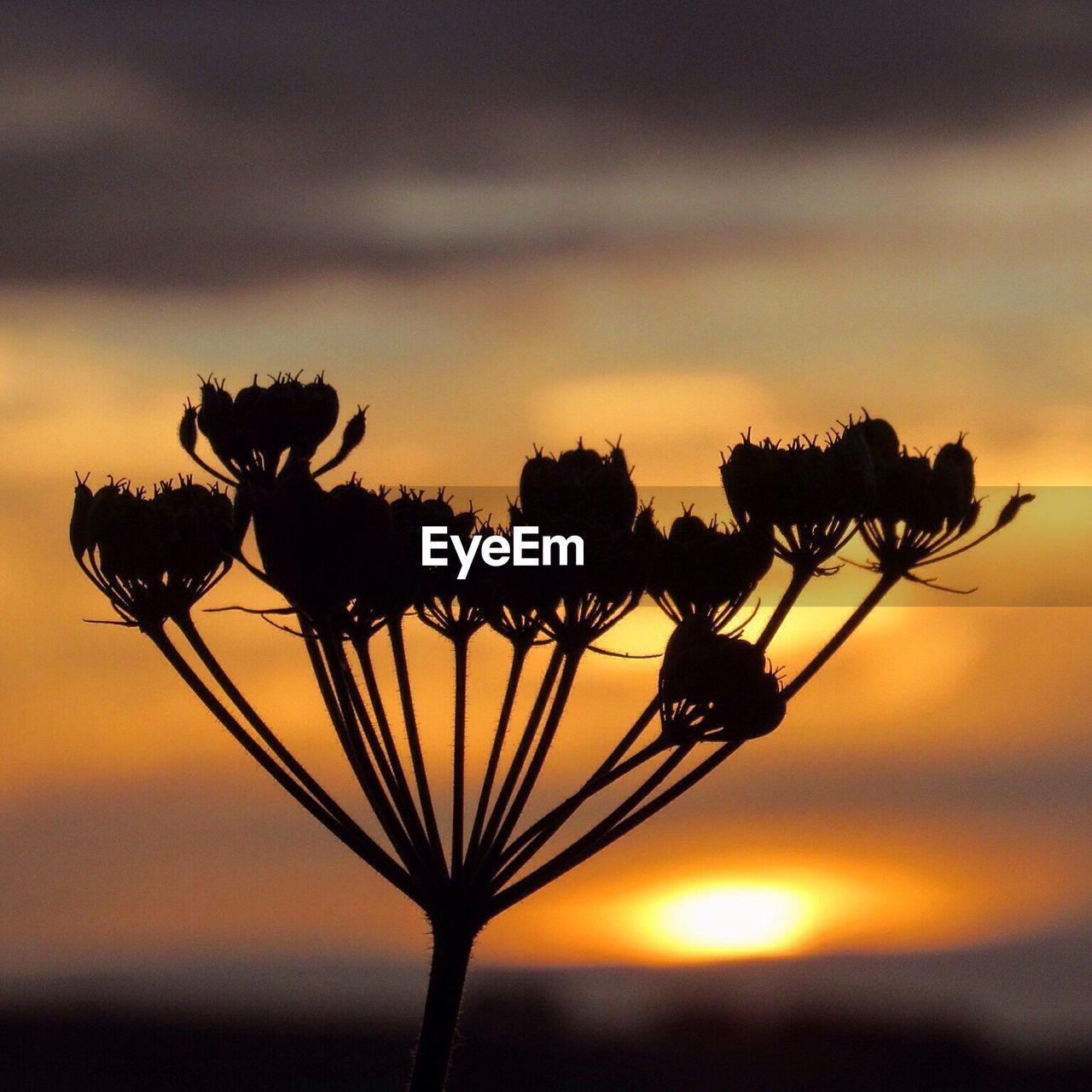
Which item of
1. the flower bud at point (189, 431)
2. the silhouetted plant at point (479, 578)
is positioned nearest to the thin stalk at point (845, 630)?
the silhouetted plant at point (479, 578)

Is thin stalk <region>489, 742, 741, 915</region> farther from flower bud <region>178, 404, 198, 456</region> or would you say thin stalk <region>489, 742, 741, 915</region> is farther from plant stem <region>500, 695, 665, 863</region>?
flower bud <region>178, 404, 198, 456</region>

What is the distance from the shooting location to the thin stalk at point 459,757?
11078 millimetres

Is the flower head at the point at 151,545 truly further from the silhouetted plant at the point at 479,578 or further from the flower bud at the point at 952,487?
the flower bud at the point at 952,487

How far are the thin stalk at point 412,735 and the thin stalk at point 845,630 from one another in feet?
7.92

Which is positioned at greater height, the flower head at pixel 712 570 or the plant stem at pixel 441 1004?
the flower head at pixel 712 570

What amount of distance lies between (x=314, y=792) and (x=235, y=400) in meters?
2.87

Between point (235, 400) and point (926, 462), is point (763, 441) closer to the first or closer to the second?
point (926, 462)

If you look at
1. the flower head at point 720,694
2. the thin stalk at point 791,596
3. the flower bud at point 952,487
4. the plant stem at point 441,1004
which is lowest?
the plant stem at point 441,1004

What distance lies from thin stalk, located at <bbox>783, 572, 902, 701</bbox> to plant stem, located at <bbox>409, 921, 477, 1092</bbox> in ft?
8.76

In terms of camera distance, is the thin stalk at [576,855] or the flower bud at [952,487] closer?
the thin stalk at [576,855]

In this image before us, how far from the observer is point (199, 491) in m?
12.3

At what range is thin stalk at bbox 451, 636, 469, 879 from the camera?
1108cm

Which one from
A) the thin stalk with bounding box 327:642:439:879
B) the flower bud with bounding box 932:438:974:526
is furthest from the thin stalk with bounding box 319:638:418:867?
the flower bud with bounding box 932:438:974:526

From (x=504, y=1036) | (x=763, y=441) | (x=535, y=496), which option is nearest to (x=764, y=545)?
(x=763, y=441)
